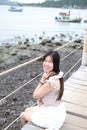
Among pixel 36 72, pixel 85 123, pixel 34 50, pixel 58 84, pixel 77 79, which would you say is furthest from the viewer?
pixel 34 50

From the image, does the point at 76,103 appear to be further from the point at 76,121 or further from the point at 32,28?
the point at 32,28

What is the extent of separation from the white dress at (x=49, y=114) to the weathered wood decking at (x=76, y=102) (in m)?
0.13

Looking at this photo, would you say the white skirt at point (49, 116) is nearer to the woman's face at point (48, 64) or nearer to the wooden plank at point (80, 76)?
the woman's face at point (48, 64)

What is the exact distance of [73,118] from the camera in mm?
4379

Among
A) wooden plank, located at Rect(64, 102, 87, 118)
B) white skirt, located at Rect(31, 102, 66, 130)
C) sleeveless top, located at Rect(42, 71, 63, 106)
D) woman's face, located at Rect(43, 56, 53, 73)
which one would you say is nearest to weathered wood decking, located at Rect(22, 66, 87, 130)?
wooden plank, located at Rect(64, 102, 87, 118)

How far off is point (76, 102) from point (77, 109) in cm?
31

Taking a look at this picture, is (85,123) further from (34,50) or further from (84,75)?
(34,50)

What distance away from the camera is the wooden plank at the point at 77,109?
14.9 ft

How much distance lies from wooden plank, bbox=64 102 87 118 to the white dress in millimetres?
788

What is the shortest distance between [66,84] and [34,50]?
1575 centimetres

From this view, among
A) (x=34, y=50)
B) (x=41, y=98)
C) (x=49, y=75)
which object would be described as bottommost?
(x=34, y=50)

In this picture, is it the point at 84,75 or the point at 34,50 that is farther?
the point at 34,50

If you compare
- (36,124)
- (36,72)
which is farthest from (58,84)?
(36,72)

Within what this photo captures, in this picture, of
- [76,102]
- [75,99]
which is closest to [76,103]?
[76,102]
